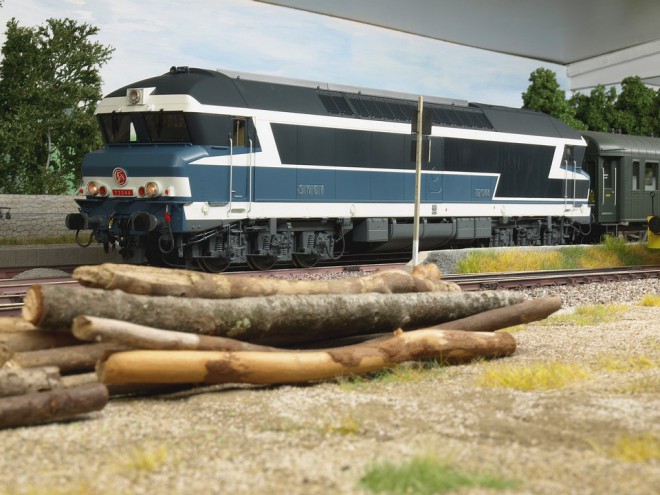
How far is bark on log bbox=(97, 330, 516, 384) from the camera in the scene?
688 centimetres

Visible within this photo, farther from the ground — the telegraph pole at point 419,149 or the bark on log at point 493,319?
the telegraph pole at point 419,149

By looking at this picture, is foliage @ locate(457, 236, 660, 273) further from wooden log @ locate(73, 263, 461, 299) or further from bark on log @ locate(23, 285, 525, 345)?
wooden log @ locate(73, 263, 461, 299)

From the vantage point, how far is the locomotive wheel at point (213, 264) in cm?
1759

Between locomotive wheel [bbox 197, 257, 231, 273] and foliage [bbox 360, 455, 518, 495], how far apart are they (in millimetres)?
12663

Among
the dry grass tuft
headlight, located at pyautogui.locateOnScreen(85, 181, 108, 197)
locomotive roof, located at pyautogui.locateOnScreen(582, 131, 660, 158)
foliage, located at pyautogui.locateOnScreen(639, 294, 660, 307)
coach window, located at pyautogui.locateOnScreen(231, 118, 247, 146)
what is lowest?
foliage, located at pyautogui.locateOnScreen(639, 294, 660, 307)

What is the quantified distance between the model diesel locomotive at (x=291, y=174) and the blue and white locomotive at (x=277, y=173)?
3 cm

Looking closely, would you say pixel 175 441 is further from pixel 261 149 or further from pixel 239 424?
pixel 261 149

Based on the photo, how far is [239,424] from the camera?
6.62 m

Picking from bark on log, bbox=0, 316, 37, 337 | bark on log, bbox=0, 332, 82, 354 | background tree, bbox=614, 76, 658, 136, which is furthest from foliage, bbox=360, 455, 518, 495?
background tree, bbox=614, 76, 658, 136

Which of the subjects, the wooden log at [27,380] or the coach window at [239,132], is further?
the coach window at [239,132]

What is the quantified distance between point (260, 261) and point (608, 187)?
43.6 feet

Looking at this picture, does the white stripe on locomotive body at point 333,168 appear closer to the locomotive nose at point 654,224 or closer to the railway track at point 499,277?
the railway track at point 499,277

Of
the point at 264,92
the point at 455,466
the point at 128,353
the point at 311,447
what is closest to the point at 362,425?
the point at 311,447

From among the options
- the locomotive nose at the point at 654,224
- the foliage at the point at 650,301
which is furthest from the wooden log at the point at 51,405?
the locomotive nose at the point at 654,224
